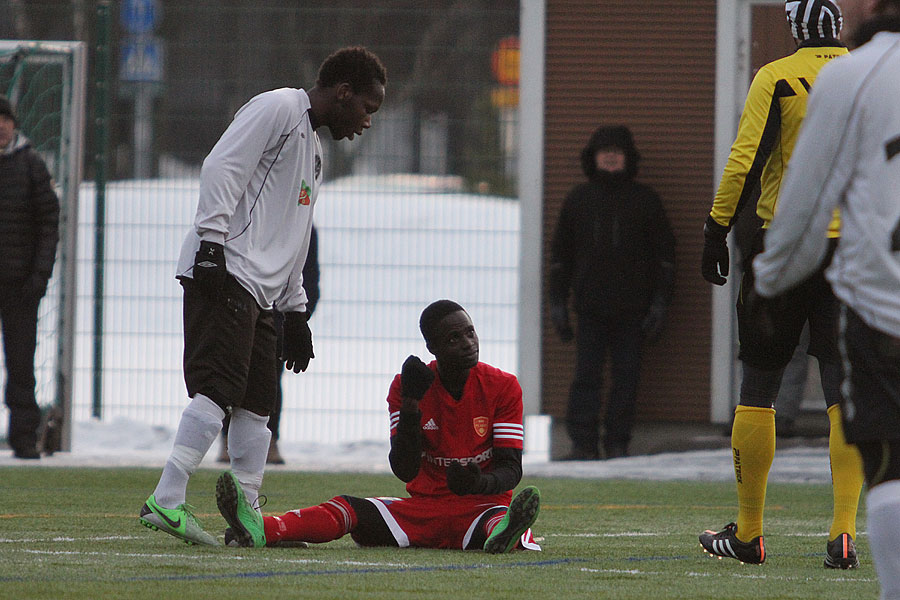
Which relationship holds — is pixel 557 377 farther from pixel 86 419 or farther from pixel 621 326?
pixel 86 419

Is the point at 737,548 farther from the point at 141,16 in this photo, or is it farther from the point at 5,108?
the point at 141,16

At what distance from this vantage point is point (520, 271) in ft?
37.7

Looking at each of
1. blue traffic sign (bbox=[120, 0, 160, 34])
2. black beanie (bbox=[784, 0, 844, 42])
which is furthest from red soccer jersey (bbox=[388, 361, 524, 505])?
blue traffic sign (bbox=[120, 0, 160, 34])

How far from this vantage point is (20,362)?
9891 millimetres

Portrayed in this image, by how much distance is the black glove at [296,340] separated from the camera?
5.73 metres

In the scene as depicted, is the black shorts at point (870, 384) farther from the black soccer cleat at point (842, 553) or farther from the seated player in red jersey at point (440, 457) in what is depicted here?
the seated player in red jersey at point (440, 457)

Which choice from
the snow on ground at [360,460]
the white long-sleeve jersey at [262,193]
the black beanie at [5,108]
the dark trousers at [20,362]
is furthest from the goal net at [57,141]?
the white long-sleeve jersey at [262,193]

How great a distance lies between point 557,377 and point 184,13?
3.81 metres

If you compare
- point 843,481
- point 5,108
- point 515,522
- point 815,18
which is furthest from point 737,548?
point 5,108

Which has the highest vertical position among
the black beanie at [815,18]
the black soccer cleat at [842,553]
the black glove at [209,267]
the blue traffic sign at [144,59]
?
the blue traffic sign at [144,59]

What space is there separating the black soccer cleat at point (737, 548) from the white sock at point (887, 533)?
6.78 feet

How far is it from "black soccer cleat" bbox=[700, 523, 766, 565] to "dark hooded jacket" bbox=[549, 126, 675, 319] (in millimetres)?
5347

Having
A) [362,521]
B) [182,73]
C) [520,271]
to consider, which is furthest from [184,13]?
[362,521]

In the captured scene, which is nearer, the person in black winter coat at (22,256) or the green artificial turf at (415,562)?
the green artificial turf at (415,562)
